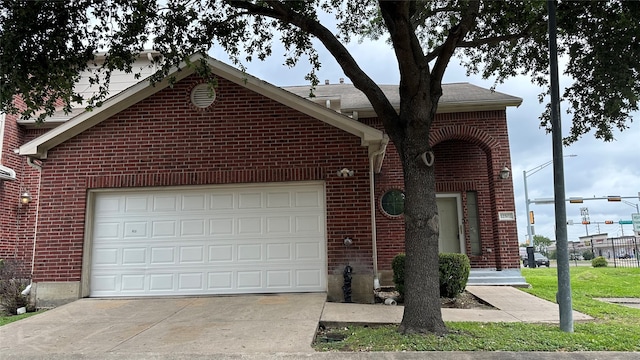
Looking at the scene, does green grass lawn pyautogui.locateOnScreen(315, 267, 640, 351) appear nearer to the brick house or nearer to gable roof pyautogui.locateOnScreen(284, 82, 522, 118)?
the brick house

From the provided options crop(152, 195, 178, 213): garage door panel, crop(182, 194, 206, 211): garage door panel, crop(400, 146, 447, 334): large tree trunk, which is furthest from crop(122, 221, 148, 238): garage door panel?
crop(400, 146, 447, 334): large tree trunk

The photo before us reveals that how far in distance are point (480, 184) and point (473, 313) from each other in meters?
5.45

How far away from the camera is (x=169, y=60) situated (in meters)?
7.73

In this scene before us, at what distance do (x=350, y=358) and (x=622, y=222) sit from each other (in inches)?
1726

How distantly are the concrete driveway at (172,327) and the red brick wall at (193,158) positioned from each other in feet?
4.90

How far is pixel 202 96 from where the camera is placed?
908 cm

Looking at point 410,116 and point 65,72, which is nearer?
point 410,116

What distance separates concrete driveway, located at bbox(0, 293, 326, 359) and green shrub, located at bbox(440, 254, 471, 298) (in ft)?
8.37

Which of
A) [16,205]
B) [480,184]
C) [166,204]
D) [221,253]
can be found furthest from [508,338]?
[16,205]

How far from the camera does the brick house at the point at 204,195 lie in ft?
27.8

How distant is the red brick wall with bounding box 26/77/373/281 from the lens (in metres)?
8.50

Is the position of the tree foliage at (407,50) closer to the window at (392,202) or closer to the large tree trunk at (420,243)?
the large tree trunk at (420,243)

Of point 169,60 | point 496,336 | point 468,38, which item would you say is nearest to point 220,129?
point 169,60

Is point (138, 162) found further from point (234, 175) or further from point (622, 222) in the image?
point (622, 222)
